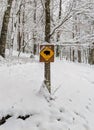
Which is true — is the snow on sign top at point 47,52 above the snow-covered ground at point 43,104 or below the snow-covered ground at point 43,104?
above

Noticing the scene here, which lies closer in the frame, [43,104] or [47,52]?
[43,104]

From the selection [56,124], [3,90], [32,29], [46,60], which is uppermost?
[32,29]

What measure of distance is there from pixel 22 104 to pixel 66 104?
124 centimetres

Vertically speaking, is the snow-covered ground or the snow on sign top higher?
the snow on sign top

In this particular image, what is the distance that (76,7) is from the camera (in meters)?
7.43

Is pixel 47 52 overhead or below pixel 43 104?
overhead

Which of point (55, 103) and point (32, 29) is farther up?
point (32, 29)

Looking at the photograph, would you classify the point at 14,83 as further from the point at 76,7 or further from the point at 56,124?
the point at 76,7

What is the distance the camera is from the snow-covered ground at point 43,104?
599 centimetres

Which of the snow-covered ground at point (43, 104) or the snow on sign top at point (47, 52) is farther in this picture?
the snow on sign top at point (47, 52)

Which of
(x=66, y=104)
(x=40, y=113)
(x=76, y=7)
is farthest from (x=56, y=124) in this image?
(x=76, y=7)

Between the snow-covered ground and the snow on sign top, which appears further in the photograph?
the snow on sign top

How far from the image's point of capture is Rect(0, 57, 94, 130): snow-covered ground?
5992 mm

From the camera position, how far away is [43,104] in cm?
658
